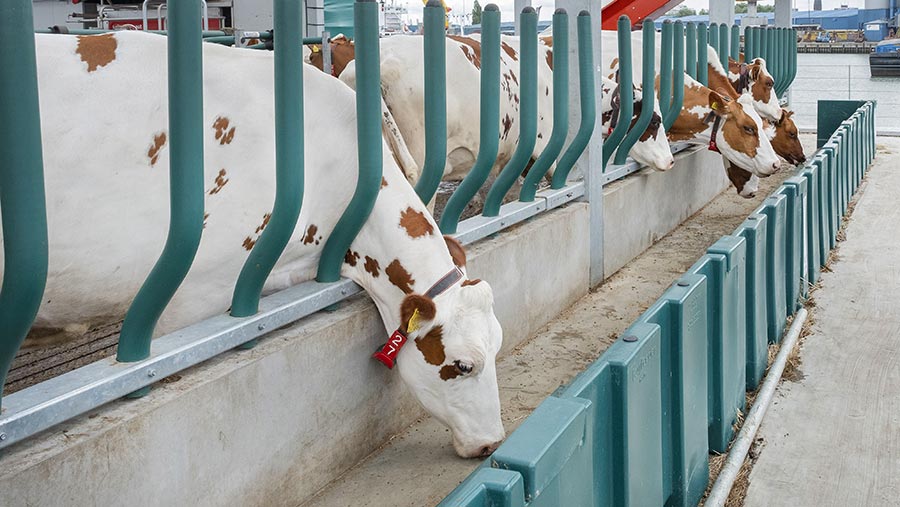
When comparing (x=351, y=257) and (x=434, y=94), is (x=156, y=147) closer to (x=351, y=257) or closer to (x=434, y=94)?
(x=351, y=257)

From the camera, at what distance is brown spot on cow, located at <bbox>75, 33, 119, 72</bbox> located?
133 inches

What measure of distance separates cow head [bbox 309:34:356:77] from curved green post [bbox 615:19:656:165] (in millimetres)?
2136

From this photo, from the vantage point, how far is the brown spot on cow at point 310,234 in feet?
12.3

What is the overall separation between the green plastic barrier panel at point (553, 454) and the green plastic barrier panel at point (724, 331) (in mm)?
1353

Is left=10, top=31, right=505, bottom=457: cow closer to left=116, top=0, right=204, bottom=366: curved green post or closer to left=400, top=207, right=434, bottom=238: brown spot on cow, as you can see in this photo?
left=400, top=207, right=434, bottom=238: brown spot on cow

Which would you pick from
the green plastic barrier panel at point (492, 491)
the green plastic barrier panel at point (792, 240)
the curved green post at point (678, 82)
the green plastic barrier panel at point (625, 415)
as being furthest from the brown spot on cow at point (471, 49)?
the green plastic barrier panel at point (492, 491)

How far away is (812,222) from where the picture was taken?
5.80 metres

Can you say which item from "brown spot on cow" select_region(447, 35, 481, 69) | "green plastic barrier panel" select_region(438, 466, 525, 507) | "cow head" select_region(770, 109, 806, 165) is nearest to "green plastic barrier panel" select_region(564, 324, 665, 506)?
"green plastic barrier panel" select_region(438, 466, 525, 507)

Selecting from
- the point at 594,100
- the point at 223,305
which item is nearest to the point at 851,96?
the point at 594,100

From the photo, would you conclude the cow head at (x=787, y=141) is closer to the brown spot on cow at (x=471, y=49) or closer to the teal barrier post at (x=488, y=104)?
the brown spot on cow at (x=471, y=49)

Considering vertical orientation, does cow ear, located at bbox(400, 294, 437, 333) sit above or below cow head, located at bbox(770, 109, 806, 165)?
below

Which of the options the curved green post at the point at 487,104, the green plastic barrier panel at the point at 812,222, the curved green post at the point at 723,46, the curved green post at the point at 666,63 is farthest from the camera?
the curved green post at the point at 723,46

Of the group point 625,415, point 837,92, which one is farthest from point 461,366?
point 837,92

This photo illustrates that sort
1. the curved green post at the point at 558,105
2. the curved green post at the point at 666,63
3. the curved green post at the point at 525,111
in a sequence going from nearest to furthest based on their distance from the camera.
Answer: the curved green post at the point at 525,111, the curved green post at the point at 558,105, the curved green post at the point at 666,63
